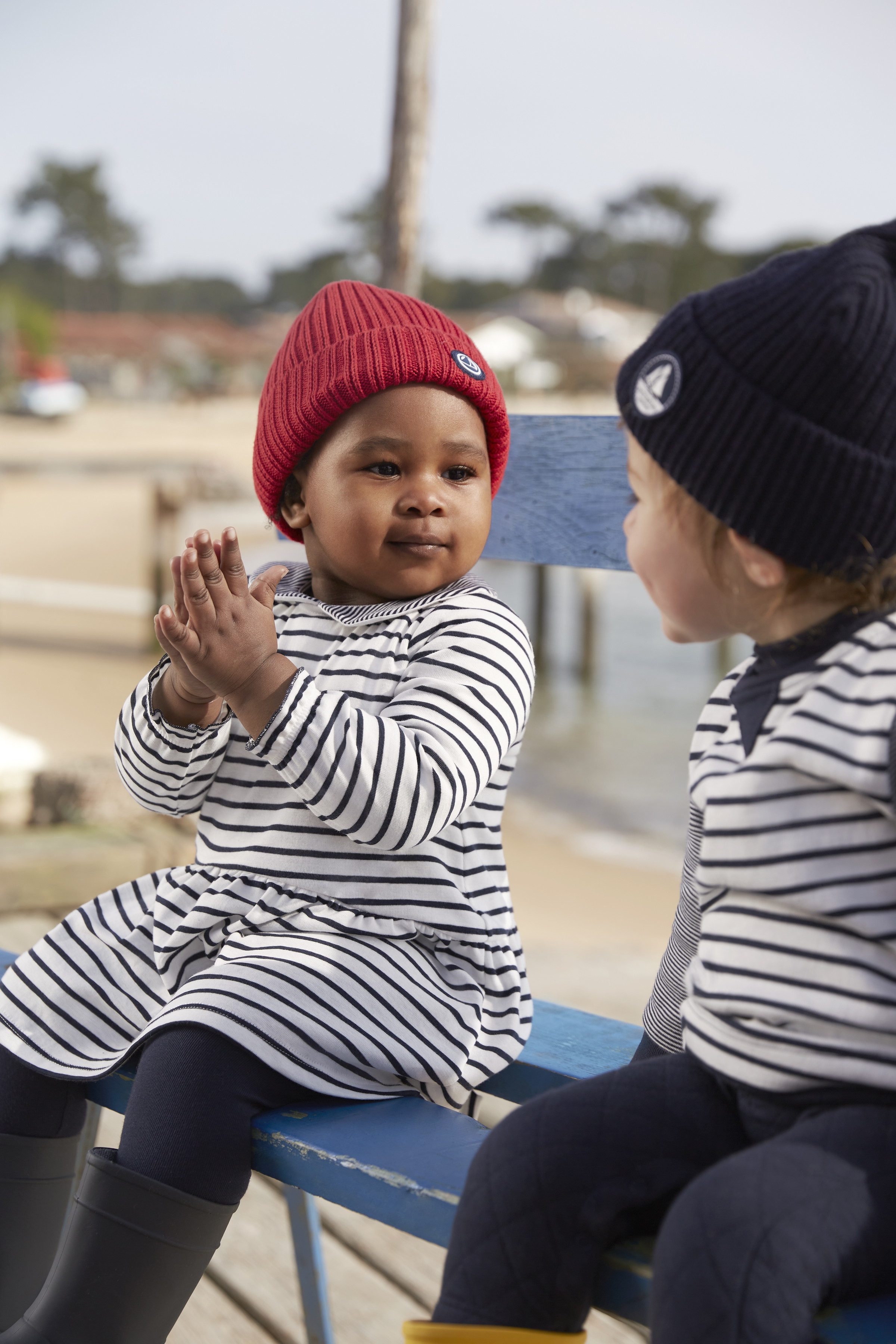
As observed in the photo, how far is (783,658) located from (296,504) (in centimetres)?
80

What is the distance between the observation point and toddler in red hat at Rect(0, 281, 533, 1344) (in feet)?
4.03

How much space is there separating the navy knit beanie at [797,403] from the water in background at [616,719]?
15.9 ft

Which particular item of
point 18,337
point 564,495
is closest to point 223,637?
point 564,495

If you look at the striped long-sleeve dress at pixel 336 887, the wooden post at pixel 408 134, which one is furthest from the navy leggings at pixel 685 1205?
the wooden post at pixel 408 134

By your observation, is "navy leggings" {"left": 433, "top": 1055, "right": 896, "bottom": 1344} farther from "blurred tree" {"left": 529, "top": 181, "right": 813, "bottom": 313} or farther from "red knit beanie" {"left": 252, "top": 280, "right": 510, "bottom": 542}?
"blurred tree" {"left": 529, "top": 181, "right": 813, "bottom": 313}

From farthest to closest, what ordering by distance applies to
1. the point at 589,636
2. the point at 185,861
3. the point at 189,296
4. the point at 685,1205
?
1. the point at 189,296
2. the point at 589,636
3. the point at 185,861
4. the point at 685,1205

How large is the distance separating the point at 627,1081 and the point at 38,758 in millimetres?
5142

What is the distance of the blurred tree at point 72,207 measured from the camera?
90500 millimetres

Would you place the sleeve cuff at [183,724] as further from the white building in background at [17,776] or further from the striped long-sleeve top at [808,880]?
the white building in background at [17,776]

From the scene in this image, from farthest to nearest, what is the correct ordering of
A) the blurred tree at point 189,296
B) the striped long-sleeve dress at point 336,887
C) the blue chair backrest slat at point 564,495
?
the blurred tree at point 189,296 < the blue chair backrest slat at point 564,495 < the striped long-sleeve dress at point 336,887

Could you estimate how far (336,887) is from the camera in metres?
1.42

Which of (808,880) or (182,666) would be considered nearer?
(808,880)

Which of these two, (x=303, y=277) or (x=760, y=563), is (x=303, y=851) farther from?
(x=303, y=277)

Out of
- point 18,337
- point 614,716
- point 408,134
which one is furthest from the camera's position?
point 18,337
